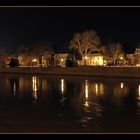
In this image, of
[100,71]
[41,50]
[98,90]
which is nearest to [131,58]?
[41,50]

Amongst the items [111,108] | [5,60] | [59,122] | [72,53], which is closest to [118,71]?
[111,108]

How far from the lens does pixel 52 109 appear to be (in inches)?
706

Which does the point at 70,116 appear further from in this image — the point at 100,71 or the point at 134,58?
the point at 134,58

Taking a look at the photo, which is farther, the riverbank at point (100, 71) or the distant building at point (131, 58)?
the distant building at point (131, 58)

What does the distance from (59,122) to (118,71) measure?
4099 cm

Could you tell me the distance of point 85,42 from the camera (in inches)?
3479

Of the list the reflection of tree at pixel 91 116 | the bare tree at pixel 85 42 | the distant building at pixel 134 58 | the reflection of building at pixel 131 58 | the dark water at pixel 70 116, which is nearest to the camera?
the dark water at pixel 70 116

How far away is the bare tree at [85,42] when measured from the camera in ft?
290

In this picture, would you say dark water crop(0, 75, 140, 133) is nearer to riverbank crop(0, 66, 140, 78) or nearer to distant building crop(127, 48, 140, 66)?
riverbank crop(0, 66, 140, 78)

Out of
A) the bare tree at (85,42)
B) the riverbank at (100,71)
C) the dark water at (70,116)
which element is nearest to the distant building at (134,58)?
the bare tree at (85,42)

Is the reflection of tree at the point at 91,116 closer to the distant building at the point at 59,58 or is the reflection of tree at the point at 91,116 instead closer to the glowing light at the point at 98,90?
the glowing light at the point at 98,90

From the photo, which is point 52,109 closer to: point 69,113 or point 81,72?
point 69,113
